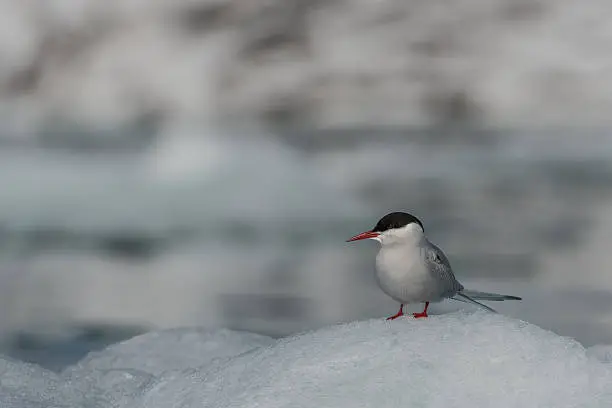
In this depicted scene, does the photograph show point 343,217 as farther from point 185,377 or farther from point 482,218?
point 185,377

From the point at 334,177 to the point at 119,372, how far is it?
782 centimetres

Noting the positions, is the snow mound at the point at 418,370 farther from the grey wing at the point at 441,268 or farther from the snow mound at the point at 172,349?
the snow mound at the point at 172,349

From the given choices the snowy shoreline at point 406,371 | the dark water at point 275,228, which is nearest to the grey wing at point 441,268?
the snowy shoreline at point 406,371

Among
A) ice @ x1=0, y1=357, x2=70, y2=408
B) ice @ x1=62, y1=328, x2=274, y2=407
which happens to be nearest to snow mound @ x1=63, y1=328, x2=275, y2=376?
ice @ x1=62, y1=328, x2=274, y2=407

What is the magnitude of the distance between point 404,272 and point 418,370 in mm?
451

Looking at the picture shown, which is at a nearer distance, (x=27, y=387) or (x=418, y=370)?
(x=418, y=370)

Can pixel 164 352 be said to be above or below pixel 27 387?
below


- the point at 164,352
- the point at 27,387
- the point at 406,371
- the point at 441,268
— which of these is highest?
the point at 441,268

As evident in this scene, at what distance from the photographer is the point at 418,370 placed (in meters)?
1.75

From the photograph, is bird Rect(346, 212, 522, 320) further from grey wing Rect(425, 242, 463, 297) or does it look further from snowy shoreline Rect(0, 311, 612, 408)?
snowy shoreline Rect(0, 311, 612, 408)

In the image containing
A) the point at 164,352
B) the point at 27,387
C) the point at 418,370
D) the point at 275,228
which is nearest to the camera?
the point at 418,370

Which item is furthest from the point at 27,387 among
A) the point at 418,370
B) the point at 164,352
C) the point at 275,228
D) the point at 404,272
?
the point at 275,228

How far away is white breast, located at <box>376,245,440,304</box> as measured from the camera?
216 cm

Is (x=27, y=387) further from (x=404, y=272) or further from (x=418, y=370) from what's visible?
(x=418, y=370)
